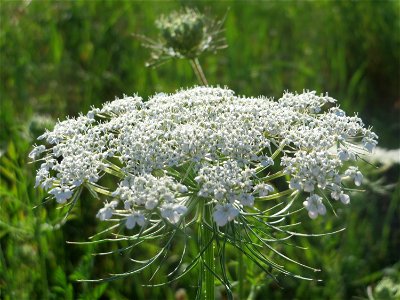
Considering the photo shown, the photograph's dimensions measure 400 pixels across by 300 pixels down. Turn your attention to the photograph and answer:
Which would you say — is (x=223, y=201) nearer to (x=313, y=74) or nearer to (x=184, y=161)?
(x=184, y=161)

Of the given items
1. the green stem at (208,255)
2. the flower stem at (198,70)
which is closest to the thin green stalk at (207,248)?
the green stem at (208,255)

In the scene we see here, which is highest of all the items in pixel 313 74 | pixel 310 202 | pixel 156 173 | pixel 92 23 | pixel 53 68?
pixel 92 23

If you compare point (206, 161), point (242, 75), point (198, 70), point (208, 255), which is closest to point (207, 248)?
point (208, 255)

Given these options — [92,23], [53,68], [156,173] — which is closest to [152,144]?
[156,173]

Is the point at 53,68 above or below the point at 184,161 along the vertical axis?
above

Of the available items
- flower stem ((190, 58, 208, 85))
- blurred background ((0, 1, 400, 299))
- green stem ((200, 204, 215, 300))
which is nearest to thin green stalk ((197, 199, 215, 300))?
green stem ((200, 204, 215, 300))

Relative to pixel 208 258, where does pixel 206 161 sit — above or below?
above

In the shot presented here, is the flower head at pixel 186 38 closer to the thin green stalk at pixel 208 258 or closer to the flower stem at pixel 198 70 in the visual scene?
the flower stem at pixel 198 70

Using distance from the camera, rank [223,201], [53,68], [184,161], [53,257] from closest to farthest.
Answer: [223,201] < [184,161] < [53,257] < [53,68]

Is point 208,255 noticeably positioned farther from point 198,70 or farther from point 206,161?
point 198,70
